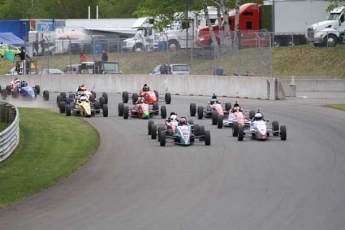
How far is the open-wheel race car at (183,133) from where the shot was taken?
928 inches

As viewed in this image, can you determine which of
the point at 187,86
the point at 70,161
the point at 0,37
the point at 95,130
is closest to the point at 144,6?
the point at 0,37

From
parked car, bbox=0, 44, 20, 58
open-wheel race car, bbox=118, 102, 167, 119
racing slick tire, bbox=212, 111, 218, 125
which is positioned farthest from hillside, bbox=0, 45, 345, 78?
racing slick tire, bbox=212, 111, 218, 125

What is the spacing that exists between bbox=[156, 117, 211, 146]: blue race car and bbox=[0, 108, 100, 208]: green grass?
1.75 metres

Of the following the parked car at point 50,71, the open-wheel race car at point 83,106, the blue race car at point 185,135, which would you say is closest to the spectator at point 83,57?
the parked car at point 50,71

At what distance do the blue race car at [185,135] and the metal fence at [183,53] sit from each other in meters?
18.9

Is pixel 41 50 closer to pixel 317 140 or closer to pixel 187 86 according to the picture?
pixel 187 86

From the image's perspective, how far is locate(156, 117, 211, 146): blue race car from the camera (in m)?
23.6

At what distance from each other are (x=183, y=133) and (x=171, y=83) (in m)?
25.0

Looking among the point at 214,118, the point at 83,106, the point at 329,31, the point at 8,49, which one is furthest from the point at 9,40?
the point at 214,118

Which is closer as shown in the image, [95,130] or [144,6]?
[95,130]

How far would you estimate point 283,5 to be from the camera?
2382 inches

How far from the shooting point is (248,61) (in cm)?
4609

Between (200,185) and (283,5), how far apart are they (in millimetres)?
44696

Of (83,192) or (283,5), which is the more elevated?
(283,5)
